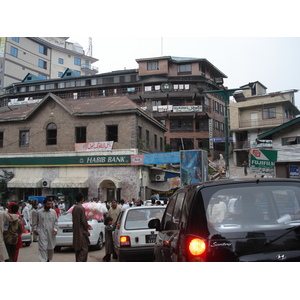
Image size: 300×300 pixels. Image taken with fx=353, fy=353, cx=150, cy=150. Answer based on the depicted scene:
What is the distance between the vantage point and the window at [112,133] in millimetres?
28766

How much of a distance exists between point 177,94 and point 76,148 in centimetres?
2694

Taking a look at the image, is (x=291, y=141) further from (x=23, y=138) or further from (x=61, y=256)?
(x=23, y=138)

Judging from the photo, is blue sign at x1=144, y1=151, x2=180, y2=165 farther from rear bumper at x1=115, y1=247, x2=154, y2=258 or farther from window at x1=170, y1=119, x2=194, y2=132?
window at x1=170, y1=119, x2=194, y2=132

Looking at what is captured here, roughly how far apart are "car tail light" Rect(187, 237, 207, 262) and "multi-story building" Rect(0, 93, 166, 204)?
940 inches

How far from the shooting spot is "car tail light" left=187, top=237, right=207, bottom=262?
11.7 ft

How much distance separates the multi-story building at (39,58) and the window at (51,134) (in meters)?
37.8

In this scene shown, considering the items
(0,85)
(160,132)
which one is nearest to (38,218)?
(160,132)

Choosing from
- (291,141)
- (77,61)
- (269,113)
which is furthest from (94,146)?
(77,61)

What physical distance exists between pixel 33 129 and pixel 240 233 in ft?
97.4

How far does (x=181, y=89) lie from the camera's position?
177 ft

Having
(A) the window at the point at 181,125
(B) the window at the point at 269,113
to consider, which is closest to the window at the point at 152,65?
(A) the window at the point at 181,125

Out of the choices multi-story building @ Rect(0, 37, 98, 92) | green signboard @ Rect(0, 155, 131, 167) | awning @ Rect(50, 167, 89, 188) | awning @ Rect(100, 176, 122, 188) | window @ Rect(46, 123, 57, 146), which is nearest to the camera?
awning @ Rect(100, 176, 122, 188)

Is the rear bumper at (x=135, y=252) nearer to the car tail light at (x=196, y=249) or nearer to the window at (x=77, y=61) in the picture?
the car tail light at (x=196, y=249)

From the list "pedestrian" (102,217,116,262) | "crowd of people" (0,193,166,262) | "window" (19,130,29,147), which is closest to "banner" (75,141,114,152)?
"window" (19,130,29,147)
